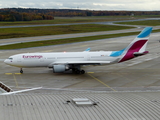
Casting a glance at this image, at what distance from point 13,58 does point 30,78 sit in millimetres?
5326

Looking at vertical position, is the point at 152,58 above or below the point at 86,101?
below

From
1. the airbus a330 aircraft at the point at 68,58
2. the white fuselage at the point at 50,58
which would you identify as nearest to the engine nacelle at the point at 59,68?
the airbus a330 aircraft at the point at 68,58

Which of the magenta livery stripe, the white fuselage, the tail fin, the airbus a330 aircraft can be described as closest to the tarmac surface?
the airbus a330 aircraft

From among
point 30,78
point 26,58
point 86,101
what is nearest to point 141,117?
point 86,101

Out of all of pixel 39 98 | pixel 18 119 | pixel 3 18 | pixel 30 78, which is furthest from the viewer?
pixel 3 18

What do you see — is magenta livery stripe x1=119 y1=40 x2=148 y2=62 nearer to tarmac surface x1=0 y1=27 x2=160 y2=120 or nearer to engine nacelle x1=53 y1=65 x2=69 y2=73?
tarmac surface x1=0 y1=27 x2=160 y2=120

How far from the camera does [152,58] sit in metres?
59.2

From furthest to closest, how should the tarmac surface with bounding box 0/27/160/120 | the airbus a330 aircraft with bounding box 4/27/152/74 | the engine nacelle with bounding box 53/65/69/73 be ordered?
the airbus a330 aircraft with bounding box 4/27/152/74, the engine nacelle with bounding box 53/65/69/73, the tarmac surface with bounding box 0/27/160/120

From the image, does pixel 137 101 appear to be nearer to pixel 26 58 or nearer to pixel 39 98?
pixel 39 98

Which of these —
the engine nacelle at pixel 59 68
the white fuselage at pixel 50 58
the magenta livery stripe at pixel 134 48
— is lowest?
the engine nacelle at pixel 59 68

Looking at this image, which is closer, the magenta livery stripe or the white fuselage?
the white fuselage

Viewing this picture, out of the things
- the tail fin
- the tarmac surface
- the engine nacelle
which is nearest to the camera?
the tarmac surface

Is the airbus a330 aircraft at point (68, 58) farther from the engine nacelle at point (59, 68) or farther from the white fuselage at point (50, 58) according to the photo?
the engine nacelle at point (59, 68)

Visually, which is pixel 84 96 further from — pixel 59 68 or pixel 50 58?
pixel 50 58
